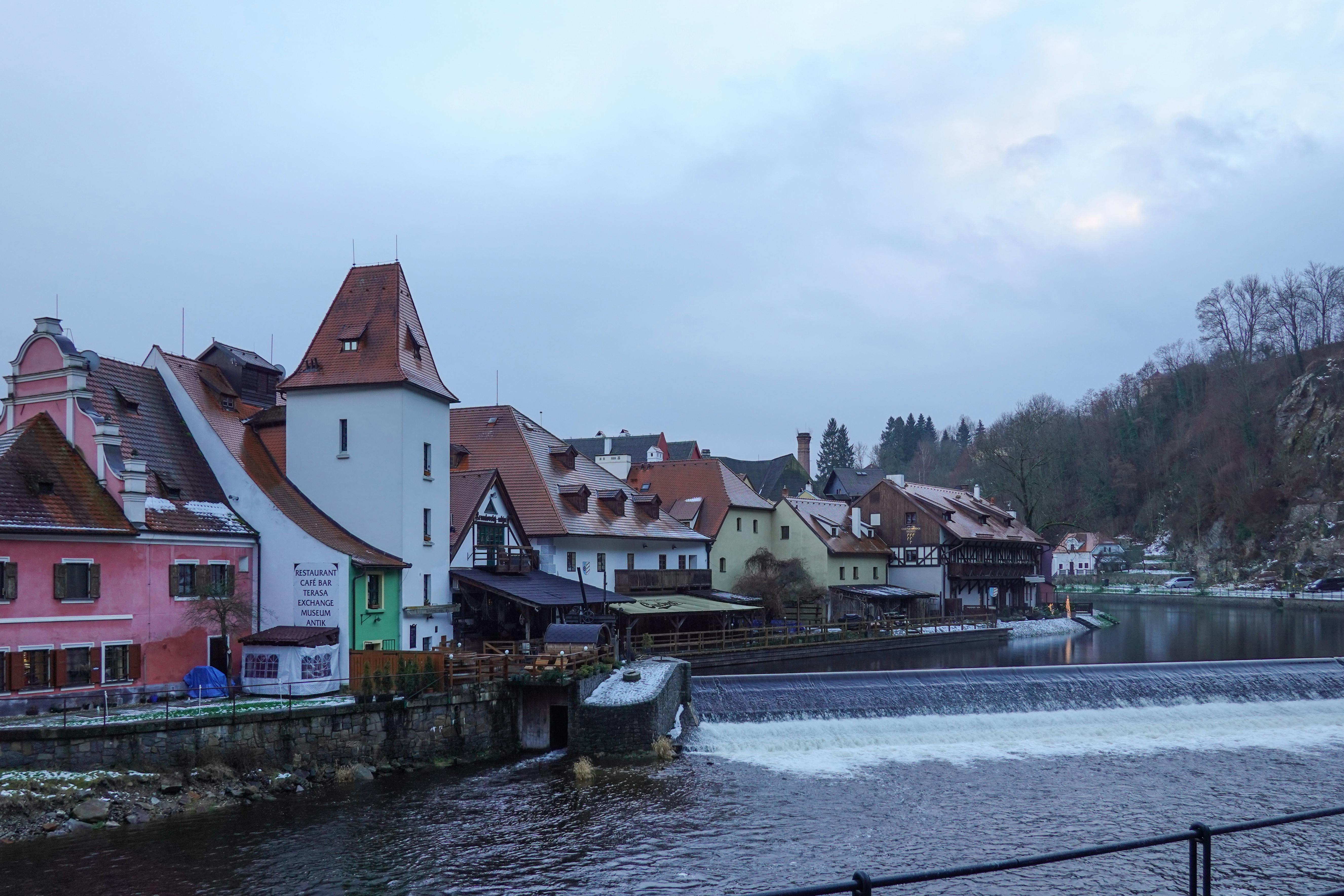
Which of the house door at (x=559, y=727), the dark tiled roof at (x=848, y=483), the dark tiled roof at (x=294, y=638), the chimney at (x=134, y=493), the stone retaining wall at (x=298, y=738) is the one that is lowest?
the house door at (x=559, y=727)

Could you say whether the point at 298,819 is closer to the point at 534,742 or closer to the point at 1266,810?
the point at 534,742

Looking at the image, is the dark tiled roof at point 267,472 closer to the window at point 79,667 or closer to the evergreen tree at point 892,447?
the window at point 79,667

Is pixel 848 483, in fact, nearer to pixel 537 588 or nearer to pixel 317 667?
pixel 537 588

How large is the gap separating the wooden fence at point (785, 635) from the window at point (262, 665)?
1475 centimetres

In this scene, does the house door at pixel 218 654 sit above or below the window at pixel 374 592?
below

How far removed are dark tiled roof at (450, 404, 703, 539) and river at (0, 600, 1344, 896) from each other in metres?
16.7

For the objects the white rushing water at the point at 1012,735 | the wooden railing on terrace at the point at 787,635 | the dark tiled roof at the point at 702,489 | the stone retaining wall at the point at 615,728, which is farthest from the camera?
the dark tiled roof at the point at 702,489

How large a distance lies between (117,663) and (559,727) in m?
11.4

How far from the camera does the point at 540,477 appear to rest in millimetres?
46906

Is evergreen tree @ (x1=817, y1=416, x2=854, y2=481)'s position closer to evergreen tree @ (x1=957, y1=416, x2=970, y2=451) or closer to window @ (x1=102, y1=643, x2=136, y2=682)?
evergreen tree @ (x1=957, y1=416, x2=970, y2=451)

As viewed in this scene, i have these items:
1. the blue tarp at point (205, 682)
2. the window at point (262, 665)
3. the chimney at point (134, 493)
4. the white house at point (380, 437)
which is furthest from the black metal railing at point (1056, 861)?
the white house at point (380, 437)

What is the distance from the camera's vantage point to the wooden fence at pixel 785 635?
42750 millimetres

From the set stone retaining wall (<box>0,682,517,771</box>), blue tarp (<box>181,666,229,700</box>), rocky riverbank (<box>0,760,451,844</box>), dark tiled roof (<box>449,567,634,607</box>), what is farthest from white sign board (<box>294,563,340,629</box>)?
rocky riverbank (<box>0,760,451,844</box>)

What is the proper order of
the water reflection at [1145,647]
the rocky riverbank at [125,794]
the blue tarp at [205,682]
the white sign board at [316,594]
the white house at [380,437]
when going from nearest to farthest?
the rocky riverbank at [125,794], the blue tarp at [205,682], the white sign board at [316,594], the white house at [380,437], the water reflection at [1145,647]
